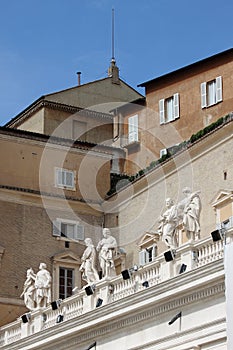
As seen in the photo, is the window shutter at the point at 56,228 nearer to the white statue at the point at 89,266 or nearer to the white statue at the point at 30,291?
the white statue at the point at 30,291

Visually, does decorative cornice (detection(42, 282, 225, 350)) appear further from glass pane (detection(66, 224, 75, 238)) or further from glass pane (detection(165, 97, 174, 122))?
glass pane (detection(165, 97, 174, 122))

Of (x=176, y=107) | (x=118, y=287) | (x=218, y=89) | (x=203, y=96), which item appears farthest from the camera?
(x=176, y=107)

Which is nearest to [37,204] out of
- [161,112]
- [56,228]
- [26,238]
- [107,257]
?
[56,228]

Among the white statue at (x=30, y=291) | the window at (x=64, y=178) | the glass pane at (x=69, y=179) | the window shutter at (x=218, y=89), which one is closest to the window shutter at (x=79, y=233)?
the window at (x=64, y=178)

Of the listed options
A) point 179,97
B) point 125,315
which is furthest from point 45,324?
point 179,97

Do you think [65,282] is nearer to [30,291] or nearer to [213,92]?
[30,291]

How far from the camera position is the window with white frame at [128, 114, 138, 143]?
5678 cm

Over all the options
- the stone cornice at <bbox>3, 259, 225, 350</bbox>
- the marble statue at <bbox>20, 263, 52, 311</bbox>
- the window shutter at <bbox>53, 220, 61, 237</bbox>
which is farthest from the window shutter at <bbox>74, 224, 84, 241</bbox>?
the stone cornice at <bbox>3, 259, 225, 350</bbox>

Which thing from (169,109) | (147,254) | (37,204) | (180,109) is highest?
(169,109)

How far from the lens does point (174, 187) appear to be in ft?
156

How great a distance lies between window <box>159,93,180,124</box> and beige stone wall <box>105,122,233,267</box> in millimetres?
4817

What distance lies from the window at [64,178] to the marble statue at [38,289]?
6417mm

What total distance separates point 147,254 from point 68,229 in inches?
152

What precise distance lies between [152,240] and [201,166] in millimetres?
3912
